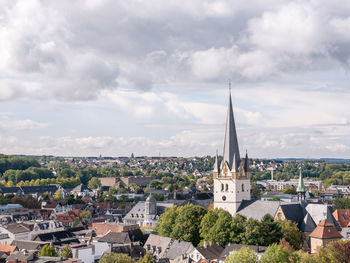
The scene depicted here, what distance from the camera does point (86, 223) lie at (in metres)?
116

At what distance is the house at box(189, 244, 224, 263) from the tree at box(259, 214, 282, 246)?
6.00 meters

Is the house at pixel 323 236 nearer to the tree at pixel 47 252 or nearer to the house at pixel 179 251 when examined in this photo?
the house at pixel 179 251

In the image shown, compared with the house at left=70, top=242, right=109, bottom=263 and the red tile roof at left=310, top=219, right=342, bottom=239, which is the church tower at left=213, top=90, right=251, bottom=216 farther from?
the house at left=70, top=242, right=109, bottom=263

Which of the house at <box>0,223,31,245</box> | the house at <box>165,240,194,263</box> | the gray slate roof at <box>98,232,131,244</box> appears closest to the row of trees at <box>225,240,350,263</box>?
the house at <box>165,240,194,263</box>

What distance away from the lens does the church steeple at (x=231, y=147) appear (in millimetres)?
80188

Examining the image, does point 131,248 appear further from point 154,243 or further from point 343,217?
point 343,217

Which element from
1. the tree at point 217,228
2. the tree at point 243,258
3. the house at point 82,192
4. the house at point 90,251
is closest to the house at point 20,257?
the house at point 90,251

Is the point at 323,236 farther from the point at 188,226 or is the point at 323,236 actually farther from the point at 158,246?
the point at 158,246

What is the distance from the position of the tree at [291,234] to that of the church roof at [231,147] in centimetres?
1253

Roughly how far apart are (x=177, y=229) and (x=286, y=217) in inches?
599

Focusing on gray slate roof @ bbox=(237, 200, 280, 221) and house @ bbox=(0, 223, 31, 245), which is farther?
house @ bbox=(0, 223, 31, 245)

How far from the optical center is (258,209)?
7712 centimetres

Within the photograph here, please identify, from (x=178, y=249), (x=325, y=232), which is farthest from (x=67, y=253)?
(x=325, y=232)

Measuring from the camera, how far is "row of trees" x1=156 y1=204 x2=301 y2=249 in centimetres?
6875
